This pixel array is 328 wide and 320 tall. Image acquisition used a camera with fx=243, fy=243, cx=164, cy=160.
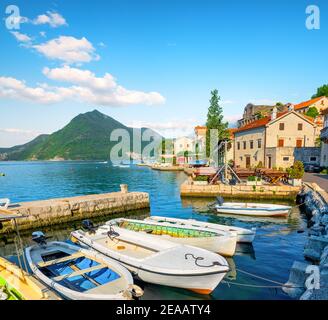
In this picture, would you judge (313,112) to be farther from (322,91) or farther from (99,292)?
(99,292)

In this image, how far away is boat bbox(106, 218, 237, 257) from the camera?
1323cm

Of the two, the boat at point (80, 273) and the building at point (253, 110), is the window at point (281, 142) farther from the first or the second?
the boat at point (80, 273)

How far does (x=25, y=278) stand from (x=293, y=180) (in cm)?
2982

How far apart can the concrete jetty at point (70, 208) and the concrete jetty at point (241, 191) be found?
7320mm

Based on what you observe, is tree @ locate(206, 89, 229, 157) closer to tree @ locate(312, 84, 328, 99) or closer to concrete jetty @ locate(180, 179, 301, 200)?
concrete jetty @ locate(180, 179, 301, 200)

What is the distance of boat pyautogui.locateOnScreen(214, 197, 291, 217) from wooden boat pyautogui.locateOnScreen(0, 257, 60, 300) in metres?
17.8

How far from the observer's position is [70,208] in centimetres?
2203

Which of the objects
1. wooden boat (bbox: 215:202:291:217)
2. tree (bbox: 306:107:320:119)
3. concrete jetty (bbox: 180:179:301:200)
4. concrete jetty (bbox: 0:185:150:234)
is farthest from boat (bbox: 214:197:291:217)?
tree (bbox: 306:107:320:119)

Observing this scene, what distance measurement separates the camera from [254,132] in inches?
1929

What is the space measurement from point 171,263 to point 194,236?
15.3 feet

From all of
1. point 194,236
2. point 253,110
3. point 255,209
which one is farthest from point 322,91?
point 194,236
